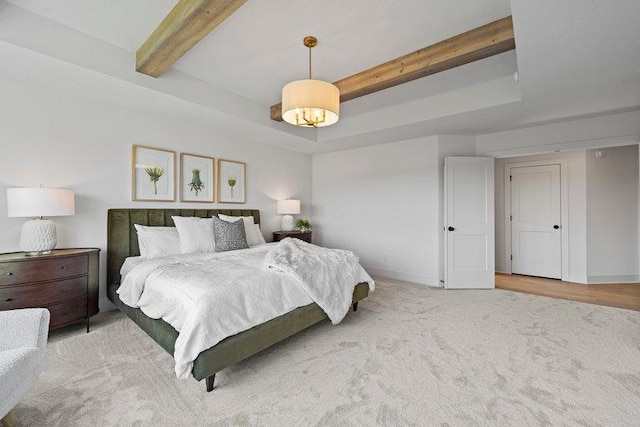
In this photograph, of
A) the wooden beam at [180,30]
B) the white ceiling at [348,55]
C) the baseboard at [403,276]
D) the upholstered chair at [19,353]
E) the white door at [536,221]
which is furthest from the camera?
the white door at [536,221]

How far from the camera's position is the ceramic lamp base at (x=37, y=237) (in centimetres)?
241

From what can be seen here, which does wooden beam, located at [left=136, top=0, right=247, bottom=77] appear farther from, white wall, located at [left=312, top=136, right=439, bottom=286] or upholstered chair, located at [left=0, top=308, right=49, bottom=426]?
white wall, located at [left=312, top=136, right=439, bottom=286]

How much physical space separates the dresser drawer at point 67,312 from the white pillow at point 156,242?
685mm

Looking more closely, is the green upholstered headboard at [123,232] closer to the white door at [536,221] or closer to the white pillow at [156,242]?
the white pillow at [156,242]

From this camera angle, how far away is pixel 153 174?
3525 millimetres

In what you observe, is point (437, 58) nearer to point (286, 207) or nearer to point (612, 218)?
point (286, 207)

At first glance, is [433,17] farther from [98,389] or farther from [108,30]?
[98,389]

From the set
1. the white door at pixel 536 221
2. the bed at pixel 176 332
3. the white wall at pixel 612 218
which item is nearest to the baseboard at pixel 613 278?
the white wall at pixel 612 218

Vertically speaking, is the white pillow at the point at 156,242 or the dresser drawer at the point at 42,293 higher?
the white pillow at the point at 156,242

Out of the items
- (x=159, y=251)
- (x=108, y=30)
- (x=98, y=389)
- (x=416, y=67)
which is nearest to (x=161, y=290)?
(x=98, y=389)

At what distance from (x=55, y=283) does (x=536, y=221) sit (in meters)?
6.77

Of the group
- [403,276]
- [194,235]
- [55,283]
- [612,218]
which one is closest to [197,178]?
[194,235]

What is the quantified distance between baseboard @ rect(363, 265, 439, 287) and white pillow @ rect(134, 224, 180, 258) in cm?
335

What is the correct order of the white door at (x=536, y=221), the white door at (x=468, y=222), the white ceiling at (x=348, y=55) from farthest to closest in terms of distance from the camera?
1. the white door at (x=536, y=221)
2. the white door at (x=468, y=222)
3. the white ceiling at (x=348, y=55)
